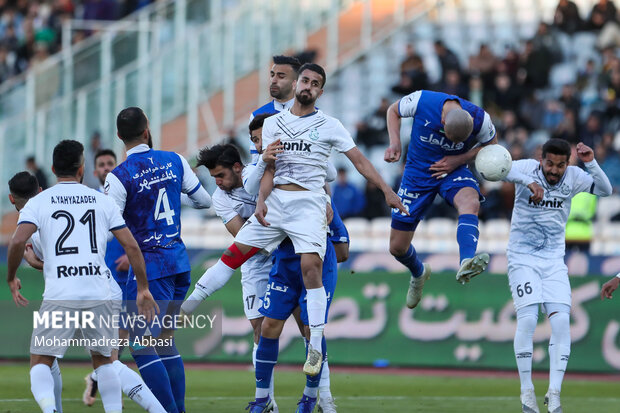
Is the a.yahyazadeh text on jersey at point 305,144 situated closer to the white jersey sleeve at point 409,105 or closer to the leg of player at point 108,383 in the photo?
the white jersey sleeve at point 409,105

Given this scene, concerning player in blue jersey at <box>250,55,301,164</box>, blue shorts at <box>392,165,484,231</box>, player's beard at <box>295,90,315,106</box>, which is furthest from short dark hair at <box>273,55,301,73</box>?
blue shorts at <box>392,165,484,231</box>

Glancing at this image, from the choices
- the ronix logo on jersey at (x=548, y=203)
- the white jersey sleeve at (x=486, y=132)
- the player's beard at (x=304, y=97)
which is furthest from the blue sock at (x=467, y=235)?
the player's beard at (x=304, y=97)

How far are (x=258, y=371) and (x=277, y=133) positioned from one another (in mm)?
2189

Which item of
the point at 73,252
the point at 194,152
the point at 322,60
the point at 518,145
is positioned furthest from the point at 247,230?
the point at 322,60

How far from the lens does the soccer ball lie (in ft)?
35.1

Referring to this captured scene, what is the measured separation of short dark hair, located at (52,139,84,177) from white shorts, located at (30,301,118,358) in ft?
3.41

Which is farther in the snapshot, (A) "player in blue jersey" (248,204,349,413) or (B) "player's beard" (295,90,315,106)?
(A) "player in blue jersey" (248,204,349,413)

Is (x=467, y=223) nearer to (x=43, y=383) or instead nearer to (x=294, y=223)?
(x=294, y=223)

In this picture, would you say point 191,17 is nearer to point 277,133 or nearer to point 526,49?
point 526,49

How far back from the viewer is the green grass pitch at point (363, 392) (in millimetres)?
11891

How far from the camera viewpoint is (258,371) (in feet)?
33.3

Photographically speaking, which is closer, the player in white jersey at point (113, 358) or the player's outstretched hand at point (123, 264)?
the player in white jersey at point (113, 358)

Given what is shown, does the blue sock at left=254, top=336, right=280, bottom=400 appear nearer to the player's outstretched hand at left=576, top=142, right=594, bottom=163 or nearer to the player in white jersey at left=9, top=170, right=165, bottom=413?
the player in white jersey at left=9, top=170, right=165, bottom=413

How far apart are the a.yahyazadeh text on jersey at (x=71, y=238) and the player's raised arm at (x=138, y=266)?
0.43 feet
